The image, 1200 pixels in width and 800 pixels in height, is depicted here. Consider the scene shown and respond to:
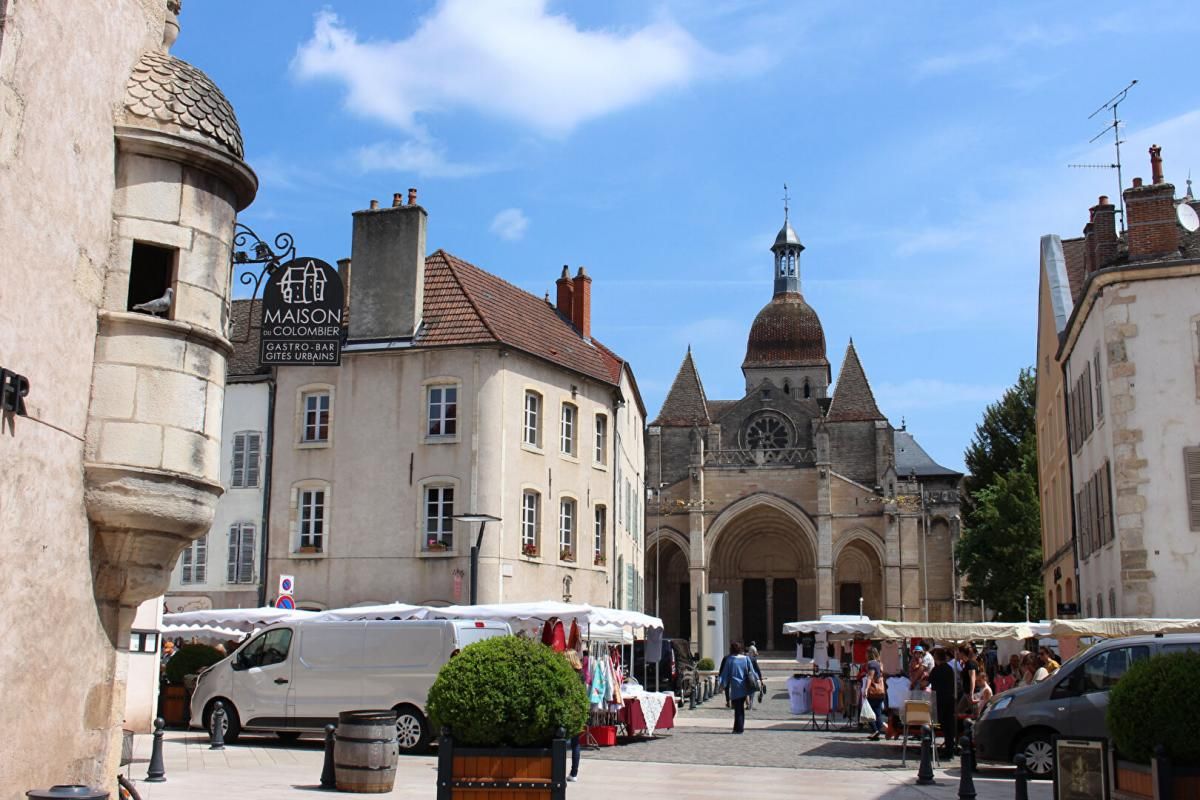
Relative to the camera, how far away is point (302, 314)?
9.73m

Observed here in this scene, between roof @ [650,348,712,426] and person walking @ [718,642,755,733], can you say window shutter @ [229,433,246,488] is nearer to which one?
person walking @ [718,642,755,733]

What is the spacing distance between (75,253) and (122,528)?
1.72 m

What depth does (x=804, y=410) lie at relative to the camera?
59.9 m

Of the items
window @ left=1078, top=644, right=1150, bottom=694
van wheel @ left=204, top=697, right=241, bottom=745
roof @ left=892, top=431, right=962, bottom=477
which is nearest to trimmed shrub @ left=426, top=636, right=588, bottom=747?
window @ left=1078, top=644, right=1150, bottom=694

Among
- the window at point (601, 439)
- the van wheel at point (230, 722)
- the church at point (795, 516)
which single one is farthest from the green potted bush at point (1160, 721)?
the church at point (795, 516)

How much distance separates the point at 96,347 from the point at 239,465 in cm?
1737

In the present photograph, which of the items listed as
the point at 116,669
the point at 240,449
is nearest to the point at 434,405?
the point at 240,449

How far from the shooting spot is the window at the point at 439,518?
23.3 meters

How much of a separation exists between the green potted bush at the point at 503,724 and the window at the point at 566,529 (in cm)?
1719

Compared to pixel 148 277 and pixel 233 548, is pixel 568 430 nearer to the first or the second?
pixel 233 548

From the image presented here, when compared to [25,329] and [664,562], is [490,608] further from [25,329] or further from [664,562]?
[664,562]

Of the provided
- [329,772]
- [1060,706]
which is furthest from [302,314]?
[1060,706]

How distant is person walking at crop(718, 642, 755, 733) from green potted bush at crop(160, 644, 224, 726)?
25.5 feet

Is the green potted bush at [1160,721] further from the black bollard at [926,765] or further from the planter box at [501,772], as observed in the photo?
the black bollard at [926,765]
